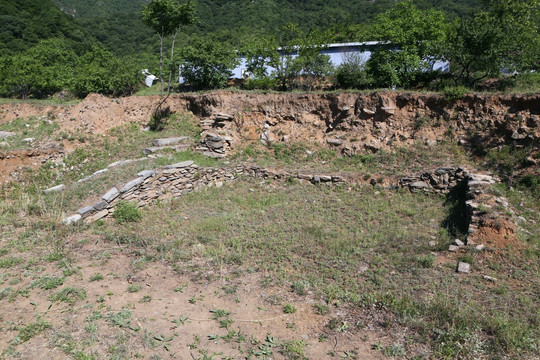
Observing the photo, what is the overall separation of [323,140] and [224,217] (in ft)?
20.1

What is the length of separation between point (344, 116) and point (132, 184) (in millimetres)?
8460

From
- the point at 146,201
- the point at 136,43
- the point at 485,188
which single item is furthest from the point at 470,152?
the point at 136,43

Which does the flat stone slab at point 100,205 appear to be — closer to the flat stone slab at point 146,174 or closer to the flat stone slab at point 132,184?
the flat stone slab at point 132,184

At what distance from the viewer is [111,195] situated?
30.0 ft

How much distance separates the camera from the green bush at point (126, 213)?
8.77 metres

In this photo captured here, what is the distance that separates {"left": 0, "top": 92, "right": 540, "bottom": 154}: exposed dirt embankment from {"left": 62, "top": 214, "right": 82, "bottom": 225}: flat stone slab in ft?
22.1

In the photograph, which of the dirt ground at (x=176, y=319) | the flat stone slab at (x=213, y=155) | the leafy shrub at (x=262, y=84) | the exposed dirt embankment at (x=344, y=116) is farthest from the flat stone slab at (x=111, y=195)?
the leafy shrub at (x=262, y=84)

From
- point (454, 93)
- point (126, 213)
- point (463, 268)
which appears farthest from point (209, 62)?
point (463, 268)

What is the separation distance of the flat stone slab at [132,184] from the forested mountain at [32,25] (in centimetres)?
3447

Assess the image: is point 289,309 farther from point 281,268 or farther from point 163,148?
point 163,148

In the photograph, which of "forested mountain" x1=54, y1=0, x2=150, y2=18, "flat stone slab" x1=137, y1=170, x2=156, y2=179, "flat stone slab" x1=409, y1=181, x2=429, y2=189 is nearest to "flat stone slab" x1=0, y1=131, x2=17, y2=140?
"flat stone slab" x1=137, y1=170, x2=156, y2=179

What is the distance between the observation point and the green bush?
28.8ft

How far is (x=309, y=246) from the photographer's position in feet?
24.5

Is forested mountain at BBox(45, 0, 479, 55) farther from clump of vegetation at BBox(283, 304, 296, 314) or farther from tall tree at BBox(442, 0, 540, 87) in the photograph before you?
clump of vegetation at BBox(283, 304, 296, 314)
